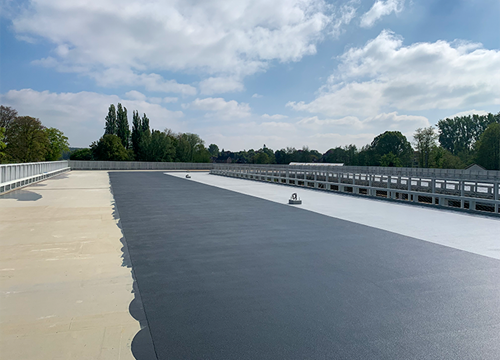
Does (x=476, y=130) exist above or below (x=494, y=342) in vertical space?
above

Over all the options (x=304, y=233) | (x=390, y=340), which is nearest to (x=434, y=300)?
(x=390, y=340)

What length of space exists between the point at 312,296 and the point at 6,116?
96.1 m

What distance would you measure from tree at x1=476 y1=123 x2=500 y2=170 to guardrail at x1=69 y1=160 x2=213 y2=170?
64411mm

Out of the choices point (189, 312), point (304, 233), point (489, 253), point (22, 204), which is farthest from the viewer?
point (22, 204)

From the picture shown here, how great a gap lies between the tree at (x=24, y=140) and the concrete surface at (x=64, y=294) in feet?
260

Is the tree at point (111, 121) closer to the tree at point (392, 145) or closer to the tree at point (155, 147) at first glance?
the tree at point (155, 147)

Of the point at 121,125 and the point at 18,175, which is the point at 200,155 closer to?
the point at 121,125

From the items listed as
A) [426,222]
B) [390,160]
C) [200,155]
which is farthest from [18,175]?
[390,160]

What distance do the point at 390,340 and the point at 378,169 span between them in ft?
183

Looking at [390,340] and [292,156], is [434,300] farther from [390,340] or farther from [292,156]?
[292,156]

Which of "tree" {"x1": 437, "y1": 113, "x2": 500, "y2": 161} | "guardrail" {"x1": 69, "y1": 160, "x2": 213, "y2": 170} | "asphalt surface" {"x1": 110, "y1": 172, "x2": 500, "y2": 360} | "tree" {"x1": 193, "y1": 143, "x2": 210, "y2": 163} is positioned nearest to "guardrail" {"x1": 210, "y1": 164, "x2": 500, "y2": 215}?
"asphalt surface" {"x1": 110, "y1": 172, "x2": 500, "y2": 360}

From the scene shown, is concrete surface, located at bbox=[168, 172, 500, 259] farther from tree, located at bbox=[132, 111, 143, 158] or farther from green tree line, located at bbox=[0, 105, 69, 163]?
tree, located at bbox=[132, 111, 143, 158]

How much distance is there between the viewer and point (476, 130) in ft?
397

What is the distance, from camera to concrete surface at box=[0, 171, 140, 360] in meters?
3.47
